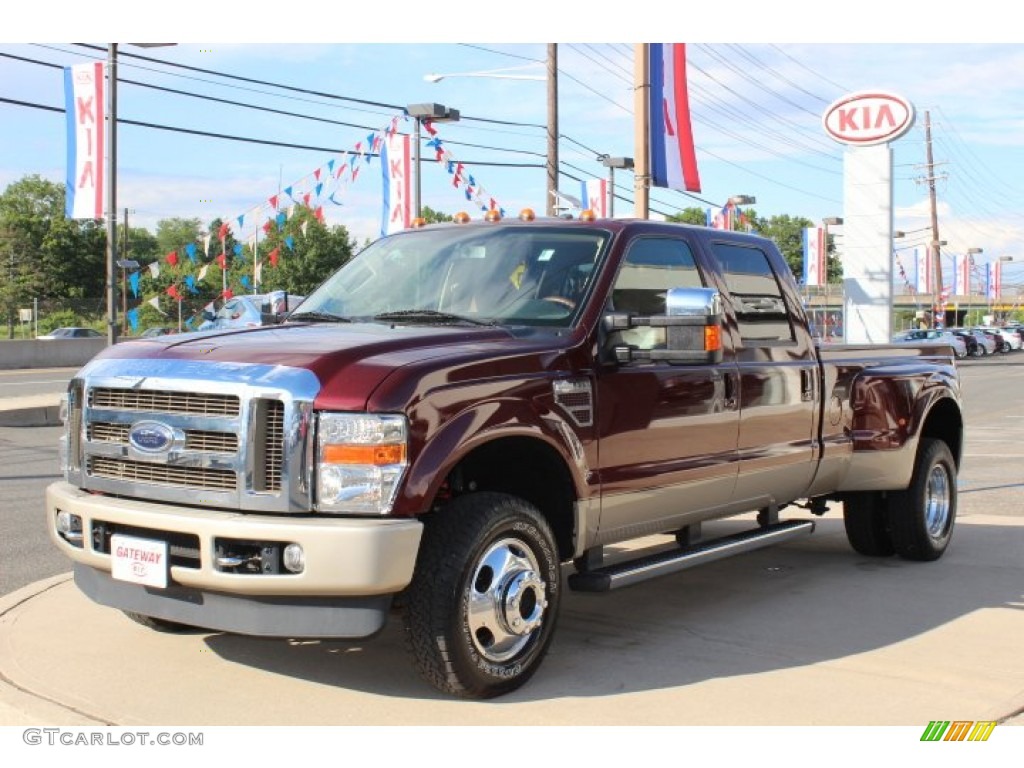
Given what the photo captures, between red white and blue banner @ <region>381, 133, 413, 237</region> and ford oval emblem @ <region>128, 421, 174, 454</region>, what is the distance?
21.8m

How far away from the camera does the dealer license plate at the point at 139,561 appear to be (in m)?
4.46

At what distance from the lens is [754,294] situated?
667 centimetres

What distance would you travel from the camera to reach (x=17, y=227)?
77.1 metres

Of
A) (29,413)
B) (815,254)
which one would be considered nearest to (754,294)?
(29,413)

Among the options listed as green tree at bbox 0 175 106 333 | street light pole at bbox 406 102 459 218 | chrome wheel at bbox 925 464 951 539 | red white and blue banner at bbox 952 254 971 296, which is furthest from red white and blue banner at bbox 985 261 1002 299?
chrome wheel at bbox 925 464 951 539

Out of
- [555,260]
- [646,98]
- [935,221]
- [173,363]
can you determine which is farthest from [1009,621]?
[935,221]

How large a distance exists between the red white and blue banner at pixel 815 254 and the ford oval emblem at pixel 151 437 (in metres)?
45.1

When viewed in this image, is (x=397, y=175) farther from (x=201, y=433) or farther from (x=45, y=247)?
(x=45, y=247)

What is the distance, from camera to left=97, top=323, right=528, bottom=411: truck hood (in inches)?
172

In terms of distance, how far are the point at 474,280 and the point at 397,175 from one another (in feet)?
69.5

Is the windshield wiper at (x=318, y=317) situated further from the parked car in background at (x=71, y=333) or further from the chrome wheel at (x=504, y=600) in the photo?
the parked car in background at (x=71, y=333)

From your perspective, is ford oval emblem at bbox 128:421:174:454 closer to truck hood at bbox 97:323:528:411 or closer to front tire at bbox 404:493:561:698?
truck hood at bbox 97:323:528:411

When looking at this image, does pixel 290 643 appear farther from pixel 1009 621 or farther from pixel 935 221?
pixel 935 221
